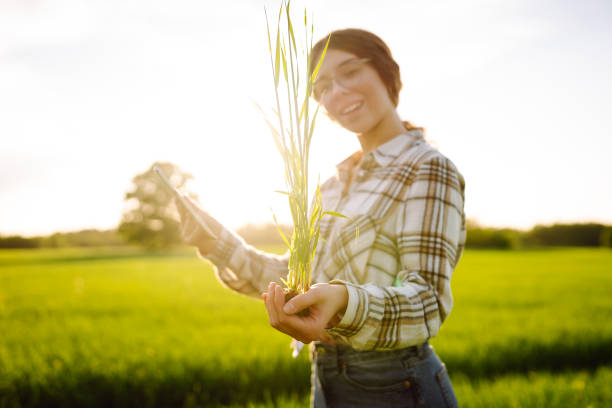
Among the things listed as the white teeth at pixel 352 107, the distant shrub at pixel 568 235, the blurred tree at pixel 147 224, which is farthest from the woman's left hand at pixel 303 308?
the distant shrub at pixel 568 235

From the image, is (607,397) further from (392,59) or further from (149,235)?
(149,235)

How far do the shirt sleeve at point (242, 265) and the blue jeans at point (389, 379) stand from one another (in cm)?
41

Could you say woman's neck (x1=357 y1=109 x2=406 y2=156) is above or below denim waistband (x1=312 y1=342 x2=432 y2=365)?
above

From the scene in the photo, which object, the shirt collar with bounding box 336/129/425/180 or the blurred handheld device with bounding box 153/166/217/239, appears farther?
the shirt collar with bounding box 336/129/425/180

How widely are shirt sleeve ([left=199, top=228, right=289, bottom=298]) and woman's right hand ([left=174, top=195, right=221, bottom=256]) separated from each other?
0.03 metres

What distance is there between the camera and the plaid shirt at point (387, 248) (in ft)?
3.30

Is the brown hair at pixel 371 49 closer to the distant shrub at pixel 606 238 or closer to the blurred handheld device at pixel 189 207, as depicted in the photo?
the blurred handheld device at pixel 189 207

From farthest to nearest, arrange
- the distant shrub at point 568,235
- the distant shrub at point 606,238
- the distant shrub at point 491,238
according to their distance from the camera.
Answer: the distant shrub at point 568,235 < the distant shrub at point 491,238 < the distant shrub at point 606,238

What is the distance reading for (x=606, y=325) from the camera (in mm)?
5711

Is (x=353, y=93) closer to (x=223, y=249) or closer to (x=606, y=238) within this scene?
(x=223, y=249)

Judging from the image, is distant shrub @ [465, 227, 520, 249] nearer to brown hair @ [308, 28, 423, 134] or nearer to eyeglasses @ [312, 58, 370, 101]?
brown hair @ [308, 28, 423, 134]

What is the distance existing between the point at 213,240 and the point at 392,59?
3.39 feet

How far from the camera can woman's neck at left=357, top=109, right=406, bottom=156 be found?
5.19 ft

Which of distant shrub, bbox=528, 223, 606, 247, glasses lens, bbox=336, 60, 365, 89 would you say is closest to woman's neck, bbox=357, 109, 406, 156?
glasses lens, bbox=336, 60, 365, 89
